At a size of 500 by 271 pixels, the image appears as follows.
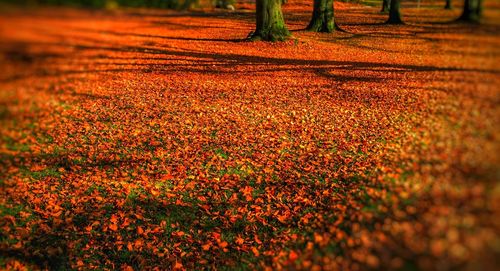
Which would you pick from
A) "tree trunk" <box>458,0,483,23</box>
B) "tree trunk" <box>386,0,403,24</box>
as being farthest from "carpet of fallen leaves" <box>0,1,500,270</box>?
"tree trunk" <box>386,0,403,24</box>

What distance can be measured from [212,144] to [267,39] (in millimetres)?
7362

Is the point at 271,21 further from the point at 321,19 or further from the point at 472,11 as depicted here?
the point at 472,11

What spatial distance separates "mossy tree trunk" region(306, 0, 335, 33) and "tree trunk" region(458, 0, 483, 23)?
9.51m

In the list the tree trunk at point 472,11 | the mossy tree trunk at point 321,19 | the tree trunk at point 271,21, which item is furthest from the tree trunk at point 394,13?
the tree trunk at point 472,11

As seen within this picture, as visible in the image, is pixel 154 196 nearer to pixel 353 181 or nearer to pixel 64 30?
pixel 353 181

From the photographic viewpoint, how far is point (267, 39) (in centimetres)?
1355

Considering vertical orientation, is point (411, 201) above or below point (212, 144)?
above

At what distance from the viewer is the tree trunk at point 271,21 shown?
12.7m

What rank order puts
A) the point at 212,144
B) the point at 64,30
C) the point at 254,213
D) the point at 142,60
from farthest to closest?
the point at 142,60
the point at 212,144
the point at 254,213
the point at 64,30

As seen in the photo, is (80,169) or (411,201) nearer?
(411,201)

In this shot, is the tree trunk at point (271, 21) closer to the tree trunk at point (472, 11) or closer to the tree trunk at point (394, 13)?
the tree trunk at point (394, 13)

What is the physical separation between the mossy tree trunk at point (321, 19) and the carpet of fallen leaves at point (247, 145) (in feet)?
1.55

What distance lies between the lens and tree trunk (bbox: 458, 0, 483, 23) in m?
1.60

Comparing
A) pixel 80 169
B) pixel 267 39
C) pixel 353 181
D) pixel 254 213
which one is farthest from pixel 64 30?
pixel 267 39
